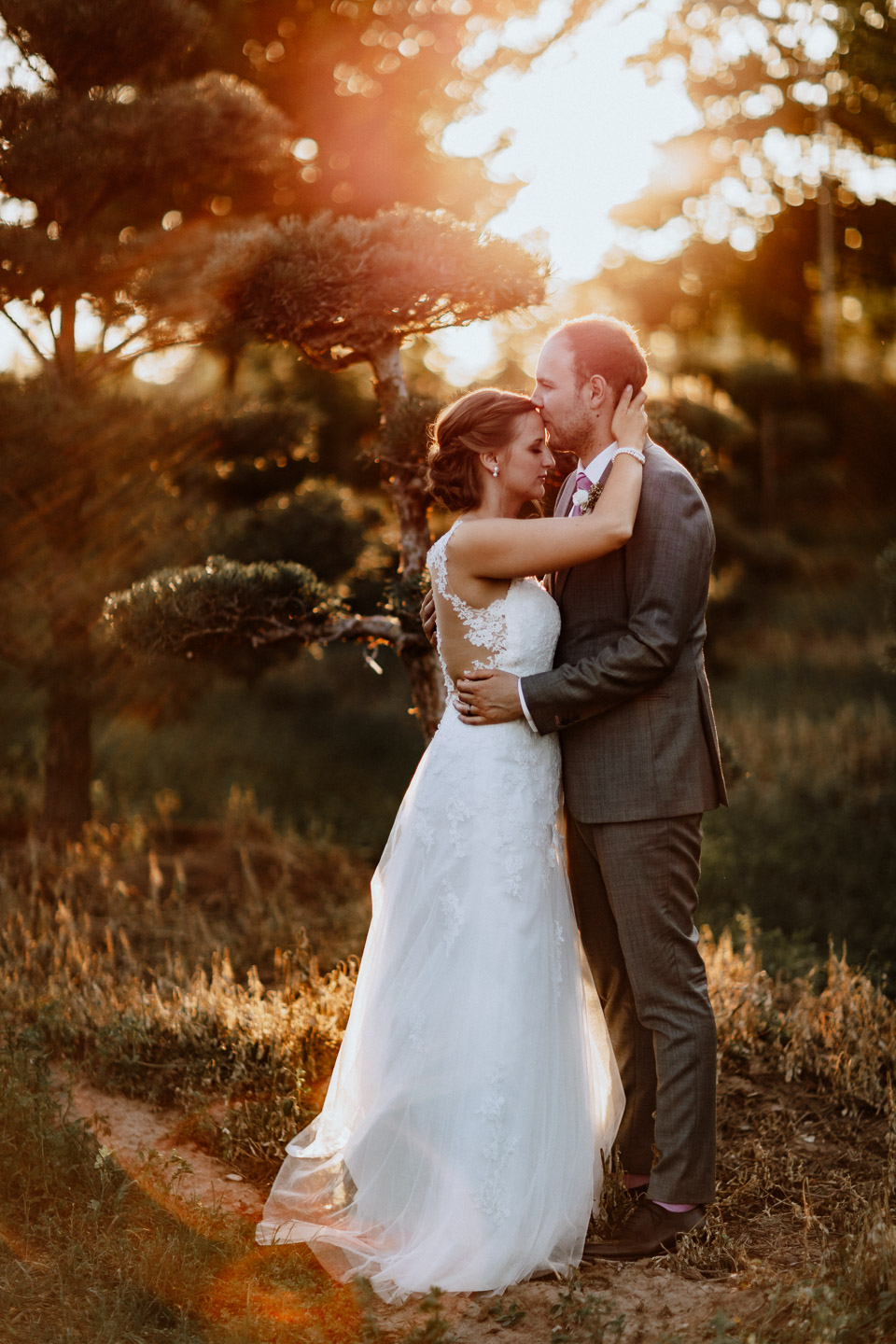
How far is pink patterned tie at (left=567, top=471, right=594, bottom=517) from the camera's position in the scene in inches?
115

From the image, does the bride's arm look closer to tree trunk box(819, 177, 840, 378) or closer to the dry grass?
the dry grass

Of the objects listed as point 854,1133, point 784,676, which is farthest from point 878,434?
point 854,1133

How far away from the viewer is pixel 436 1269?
257 centimetres

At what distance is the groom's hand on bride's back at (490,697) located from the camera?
2824 mm

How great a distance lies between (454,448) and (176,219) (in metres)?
5.21

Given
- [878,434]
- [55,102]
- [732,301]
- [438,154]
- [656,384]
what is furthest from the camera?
[732,301]

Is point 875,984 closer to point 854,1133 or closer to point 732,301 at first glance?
point 854,1133

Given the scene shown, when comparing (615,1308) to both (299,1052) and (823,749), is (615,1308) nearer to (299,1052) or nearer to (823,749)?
(299,1052)

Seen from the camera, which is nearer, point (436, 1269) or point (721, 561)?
point (436, 1269)

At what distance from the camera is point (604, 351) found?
2.84 m

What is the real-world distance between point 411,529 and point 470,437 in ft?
4.28

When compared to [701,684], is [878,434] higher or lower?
higher

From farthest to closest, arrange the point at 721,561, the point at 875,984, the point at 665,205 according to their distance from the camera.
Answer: the point at 665,205
the point at 721,561
the point at 875,984

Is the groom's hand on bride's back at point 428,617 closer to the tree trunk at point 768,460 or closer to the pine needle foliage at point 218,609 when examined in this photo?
the pine needle foliage at point 218,609
